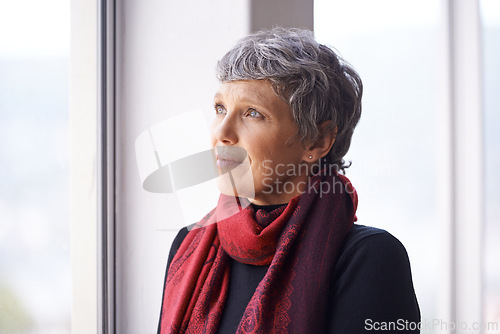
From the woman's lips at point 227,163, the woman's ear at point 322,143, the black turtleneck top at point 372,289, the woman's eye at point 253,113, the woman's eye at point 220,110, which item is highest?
the woman's eye at point 220,110

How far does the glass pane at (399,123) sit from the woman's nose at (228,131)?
75 cm

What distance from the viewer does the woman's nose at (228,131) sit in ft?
2.61

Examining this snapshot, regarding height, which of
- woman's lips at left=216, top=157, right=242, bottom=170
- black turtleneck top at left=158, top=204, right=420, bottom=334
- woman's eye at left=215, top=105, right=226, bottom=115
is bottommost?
black turtleneck top at left=158, top=204, right=420, bottom=334

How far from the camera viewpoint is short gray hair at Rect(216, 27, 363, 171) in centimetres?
A: 78

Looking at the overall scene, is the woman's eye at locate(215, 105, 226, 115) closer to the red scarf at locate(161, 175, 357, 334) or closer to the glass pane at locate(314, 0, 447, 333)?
the red scarf at locate(161, 175, 357, 334)

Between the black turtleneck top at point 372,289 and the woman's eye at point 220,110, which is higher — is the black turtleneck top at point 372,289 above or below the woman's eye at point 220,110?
below
